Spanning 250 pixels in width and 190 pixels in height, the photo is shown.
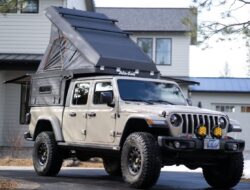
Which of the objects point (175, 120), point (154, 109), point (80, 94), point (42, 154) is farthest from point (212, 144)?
point (42, 154)

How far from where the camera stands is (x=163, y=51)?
97.2 ft

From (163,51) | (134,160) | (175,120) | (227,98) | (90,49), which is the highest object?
(163,51)

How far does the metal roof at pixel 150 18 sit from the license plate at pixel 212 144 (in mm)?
19798

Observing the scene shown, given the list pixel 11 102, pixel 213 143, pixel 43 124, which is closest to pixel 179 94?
pixel 213 143

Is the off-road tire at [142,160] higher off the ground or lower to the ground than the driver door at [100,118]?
Answer: lower

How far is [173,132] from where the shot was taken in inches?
366

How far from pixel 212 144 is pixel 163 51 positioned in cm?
2045

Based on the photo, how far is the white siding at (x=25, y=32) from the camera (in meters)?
20.7

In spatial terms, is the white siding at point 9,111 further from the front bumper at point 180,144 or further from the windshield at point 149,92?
the front bumper at point 180,144

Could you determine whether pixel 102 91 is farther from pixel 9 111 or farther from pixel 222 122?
pixel 9 111

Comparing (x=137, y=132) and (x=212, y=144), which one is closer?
(x=212, y=144)

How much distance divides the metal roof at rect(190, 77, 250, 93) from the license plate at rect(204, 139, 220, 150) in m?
20.5

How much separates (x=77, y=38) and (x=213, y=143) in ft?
13.4

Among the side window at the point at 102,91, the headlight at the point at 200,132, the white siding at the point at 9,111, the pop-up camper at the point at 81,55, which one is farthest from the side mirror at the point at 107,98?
the white siding at the point at 9,111
